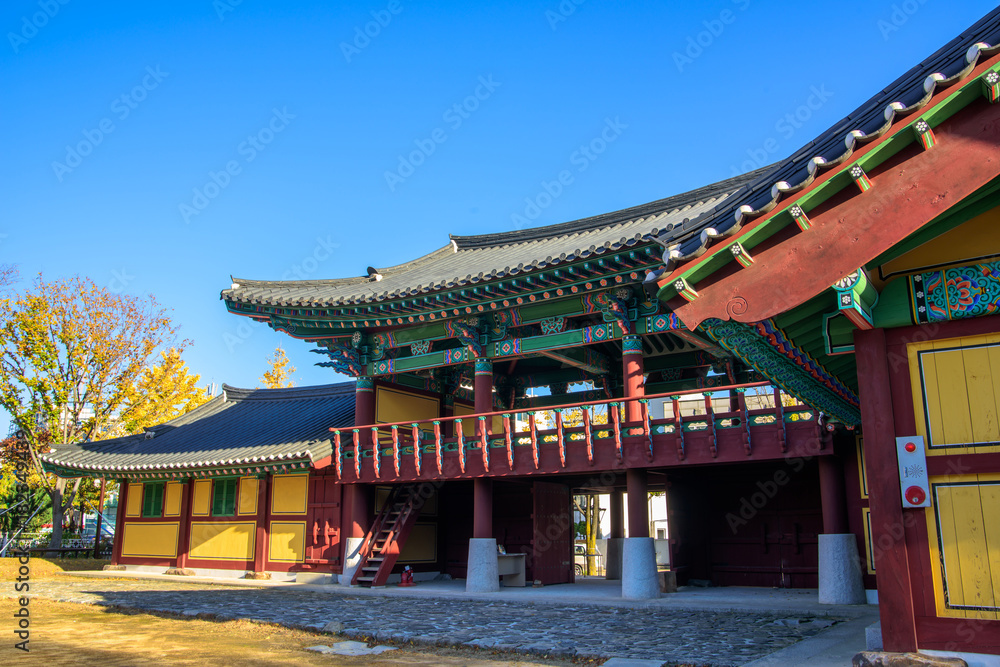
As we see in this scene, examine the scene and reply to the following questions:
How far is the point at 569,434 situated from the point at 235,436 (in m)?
12.3

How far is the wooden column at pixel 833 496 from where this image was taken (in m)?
12.3

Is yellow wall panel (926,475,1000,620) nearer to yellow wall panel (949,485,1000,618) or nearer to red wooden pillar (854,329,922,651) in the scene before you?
yellow wall panel (949,485,1000,618)

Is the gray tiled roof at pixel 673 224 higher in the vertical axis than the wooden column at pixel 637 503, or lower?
higher

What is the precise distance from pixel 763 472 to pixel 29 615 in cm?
1370

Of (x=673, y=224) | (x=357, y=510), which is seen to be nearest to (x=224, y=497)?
(x=357, y=510)

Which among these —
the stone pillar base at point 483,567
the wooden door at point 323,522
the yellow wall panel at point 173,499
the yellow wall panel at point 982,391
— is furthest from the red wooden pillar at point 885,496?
the yellow wall panel at point 173,499

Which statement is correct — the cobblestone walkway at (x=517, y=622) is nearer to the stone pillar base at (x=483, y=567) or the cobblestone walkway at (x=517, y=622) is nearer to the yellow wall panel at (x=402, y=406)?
the stone pillar base at (x=483, y=567)

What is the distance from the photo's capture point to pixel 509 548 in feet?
59.1

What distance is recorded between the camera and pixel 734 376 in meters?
16.7

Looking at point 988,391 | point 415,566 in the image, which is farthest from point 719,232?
point 415,566

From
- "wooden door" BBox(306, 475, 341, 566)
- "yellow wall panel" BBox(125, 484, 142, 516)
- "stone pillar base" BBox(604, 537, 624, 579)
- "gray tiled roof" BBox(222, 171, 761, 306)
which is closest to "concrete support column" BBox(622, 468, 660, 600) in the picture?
"gray tiled roof" BBox(222, 171, 761, 306)

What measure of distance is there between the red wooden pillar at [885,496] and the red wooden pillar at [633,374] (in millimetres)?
8525

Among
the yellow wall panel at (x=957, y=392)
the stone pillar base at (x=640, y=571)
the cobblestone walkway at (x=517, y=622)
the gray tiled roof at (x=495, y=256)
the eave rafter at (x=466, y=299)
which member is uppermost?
the gray tiled roof at (x=495, y=256)

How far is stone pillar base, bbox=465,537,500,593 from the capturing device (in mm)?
15148
